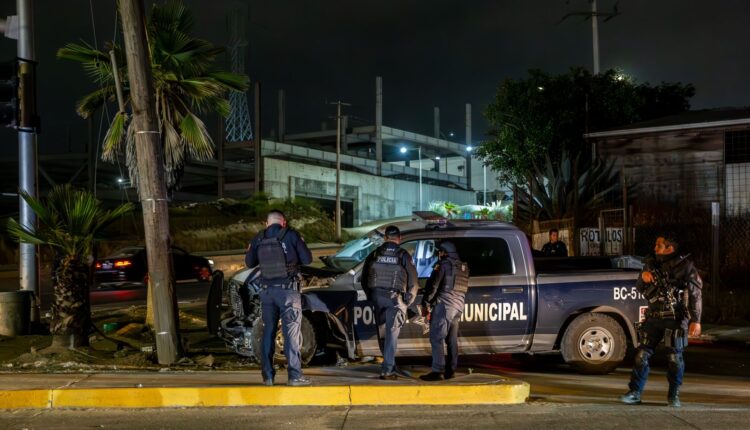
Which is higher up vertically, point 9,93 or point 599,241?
point 9,93

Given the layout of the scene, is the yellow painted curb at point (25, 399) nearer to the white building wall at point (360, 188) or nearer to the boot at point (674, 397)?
the boot at point (674, 397)

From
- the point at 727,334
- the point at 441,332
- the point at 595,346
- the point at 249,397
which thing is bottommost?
the point at 727,334

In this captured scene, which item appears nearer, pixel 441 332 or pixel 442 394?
pixel 442 394

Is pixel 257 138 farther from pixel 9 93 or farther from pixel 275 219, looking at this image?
pixel 275 219

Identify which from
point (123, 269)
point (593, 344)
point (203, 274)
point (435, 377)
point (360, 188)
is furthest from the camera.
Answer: point (360, 188)

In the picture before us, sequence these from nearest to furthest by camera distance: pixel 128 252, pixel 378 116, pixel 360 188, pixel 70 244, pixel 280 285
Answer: pixel 280 285 < pixel 70 244 < pixel 128 252 < pixel 360 188 < pixel 378 116

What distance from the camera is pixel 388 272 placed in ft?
25.2

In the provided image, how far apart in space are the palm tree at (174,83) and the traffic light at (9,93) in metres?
1.15

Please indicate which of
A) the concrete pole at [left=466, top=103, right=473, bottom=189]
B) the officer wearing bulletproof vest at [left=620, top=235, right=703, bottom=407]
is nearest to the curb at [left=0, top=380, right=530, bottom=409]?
the officer wearing bulletproof vest at [left=620, top=235, right=703, bottom=407]

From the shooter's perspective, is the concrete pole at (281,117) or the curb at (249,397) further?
the concrete pole at (281,117)

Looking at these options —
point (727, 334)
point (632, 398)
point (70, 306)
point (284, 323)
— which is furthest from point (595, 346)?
point (70, 306)

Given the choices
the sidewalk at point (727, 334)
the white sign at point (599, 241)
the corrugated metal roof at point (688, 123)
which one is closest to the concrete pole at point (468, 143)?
the corrugated metal roof at point (688, 123)

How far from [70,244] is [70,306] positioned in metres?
0.81

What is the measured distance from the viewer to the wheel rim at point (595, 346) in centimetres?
912
